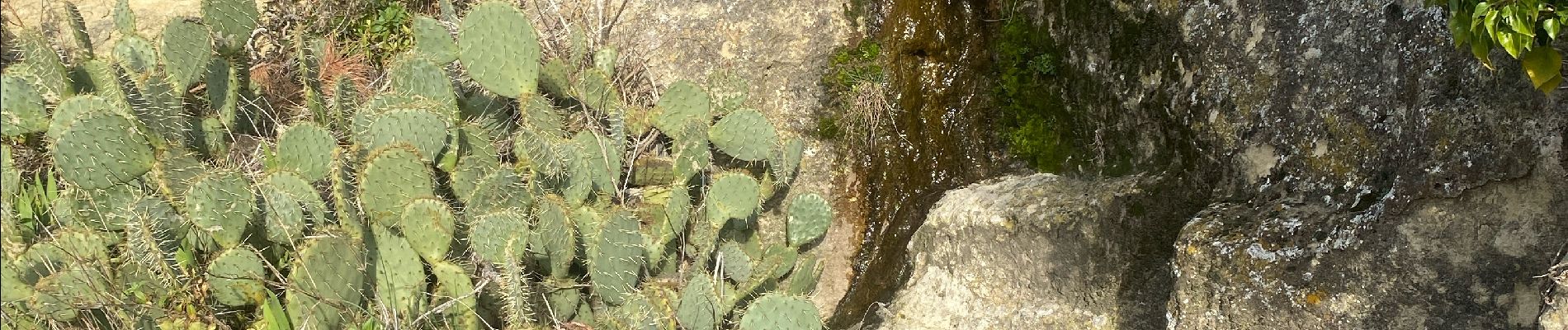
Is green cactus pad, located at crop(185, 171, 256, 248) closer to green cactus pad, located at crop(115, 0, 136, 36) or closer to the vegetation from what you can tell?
green cactus pad, located at crop(115, 0, 136, 36)

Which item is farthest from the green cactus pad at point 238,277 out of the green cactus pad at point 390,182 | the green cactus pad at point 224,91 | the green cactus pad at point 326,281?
the green cactus pad at point 224,91

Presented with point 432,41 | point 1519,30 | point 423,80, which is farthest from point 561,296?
point 1519,30

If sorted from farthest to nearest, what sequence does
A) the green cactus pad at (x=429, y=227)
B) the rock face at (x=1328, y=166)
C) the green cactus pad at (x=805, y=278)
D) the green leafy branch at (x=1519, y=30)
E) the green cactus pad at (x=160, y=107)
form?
1. the green cactus pad at (x=805, y=278)
2. the green cactus pad at (x=160, y=107)
3. the green cactus pad at (x=429, y=227)
4. the rock face at (x=1328, y=166)
5. the green leafy branch at (x=1519, y=30)

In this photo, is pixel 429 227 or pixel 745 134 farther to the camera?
pixel 745 134

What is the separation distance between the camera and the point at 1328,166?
94.1 inches

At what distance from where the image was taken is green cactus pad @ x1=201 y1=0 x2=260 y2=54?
329 cm

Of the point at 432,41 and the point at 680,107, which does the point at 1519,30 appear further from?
the point at 432,41

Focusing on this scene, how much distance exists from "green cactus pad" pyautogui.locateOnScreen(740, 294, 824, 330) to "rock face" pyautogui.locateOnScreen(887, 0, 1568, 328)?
65 centimetres

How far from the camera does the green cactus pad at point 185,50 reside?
315 cm

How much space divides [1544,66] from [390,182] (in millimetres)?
2392

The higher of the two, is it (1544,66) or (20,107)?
(1544,66)

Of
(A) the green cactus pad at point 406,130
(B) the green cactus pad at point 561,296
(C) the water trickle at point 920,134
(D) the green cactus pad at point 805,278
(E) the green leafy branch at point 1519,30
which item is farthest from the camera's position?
(C) the water trickle at point 920,134

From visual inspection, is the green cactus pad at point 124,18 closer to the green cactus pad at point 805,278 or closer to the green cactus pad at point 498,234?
the green cactus pad at point 498,234

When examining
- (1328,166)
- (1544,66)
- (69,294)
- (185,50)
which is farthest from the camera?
(185,50)
